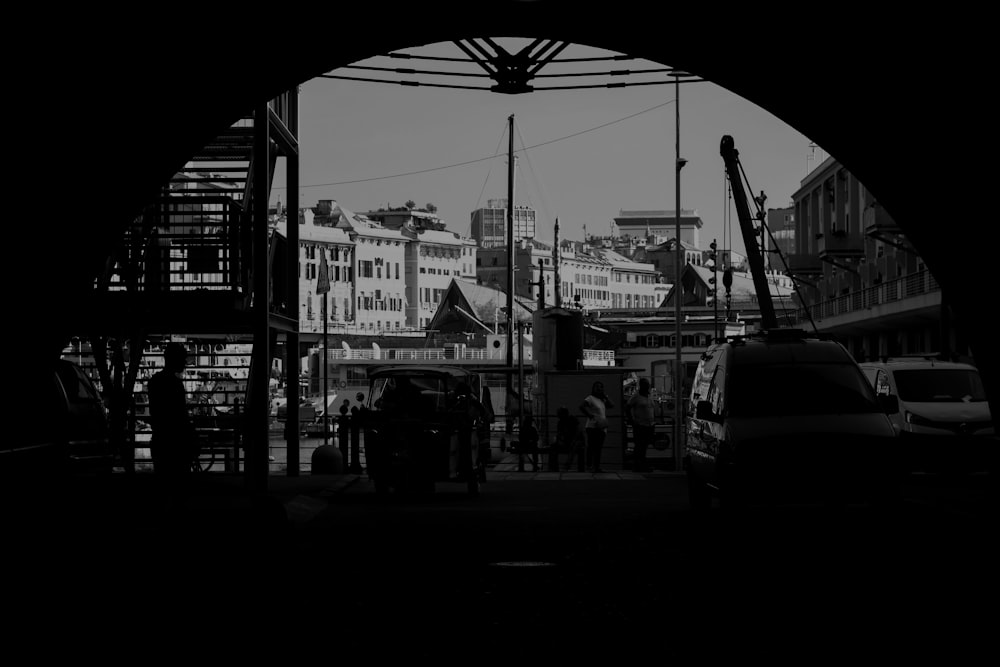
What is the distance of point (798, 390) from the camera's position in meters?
17.4

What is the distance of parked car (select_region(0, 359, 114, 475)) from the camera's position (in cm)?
1004

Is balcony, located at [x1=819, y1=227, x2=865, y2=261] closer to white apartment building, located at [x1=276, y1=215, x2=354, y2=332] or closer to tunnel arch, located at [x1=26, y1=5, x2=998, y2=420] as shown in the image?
tunnel arch, located at [x1=26, y1=5, x2=998, y2=420]

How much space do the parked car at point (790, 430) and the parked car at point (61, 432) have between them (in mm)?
6461

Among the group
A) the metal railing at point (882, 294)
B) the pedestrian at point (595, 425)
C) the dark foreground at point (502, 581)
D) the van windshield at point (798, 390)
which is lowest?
the dark foreground at point (502, 581)

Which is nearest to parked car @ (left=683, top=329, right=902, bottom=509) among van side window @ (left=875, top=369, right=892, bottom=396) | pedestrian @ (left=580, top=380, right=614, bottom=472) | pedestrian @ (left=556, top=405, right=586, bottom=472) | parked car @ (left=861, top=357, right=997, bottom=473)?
parked car @ (left=861, top=357, right=997, bottom=473)

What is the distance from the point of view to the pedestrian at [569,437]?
33438 millimetres

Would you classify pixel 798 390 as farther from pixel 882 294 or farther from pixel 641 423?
pixel 882 294

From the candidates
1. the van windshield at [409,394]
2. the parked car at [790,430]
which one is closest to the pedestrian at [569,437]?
the van windshield at [409,394]

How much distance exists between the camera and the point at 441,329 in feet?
614

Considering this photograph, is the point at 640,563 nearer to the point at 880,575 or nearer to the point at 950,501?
the point at 880,575

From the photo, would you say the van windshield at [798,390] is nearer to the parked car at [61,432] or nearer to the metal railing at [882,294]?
the parked car at [61,432]

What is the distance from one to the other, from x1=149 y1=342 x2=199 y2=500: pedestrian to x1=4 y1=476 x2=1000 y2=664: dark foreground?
368mm

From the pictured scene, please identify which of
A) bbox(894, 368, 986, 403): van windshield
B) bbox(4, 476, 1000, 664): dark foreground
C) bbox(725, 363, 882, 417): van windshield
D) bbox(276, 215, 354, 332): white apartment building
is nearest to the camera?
bbox(4, 476, 1000, 664): dark foreground

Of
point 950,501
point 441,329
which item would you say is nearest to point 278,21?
point 950,501
